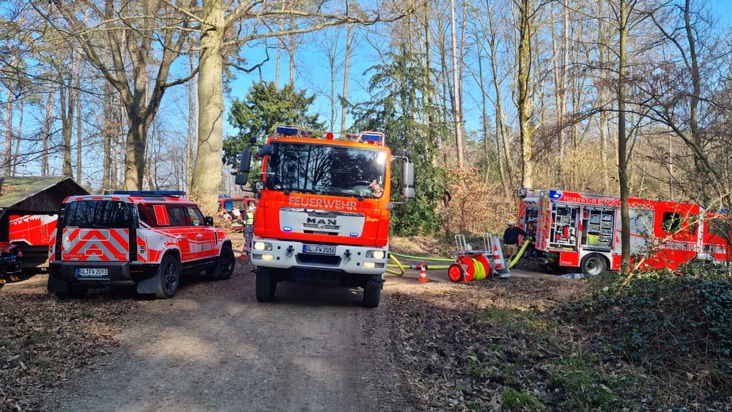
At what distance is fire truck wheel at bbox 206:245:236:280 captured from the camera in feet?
39.9

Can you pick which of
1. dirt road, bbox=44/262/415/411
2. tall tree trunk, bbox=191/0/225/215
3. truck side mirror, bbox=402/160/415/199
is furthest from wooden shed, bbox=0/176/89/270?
truck side mirror, bbox=402/160/415/199

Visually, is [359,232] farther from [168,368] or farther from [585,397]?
[585,397]

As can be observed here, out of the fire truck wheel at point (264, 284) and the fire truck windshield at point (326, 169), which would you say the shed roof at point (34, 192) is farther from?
the fire truck windshield at point (326, 169)

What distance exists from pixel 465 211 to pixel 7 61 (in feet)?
67.4

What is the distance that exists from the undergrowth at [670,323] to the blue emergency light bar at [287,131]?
19.3 ft

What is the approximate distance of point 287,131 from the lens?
935 cm

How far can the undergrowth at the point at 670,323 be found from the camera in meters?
6.02

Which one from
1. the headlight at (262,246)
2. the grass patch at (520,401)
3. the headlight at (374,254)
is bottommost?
the grass patch at (520,401)

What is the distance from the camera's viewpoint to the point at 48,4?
10.7 m

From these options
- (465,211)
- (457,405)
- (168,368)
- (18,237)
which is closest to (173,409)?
(168,368)

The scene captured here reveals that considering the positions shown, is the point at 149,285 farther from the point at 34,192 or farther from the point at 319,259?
the point at 34,192

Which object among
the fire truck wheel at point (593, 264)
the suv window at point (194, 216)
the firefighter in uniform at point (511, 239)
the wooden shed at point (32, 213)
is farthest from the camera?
the firefighter in uniform at point (511, 239)

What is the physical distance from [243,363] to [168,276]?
4.41 metres

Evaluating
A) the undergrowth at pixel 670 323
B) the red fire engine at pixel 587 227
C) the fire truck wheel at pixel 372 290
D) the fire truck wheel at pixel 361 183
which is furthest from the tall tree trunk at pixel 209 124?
the undergrowth at pixel 670 323
